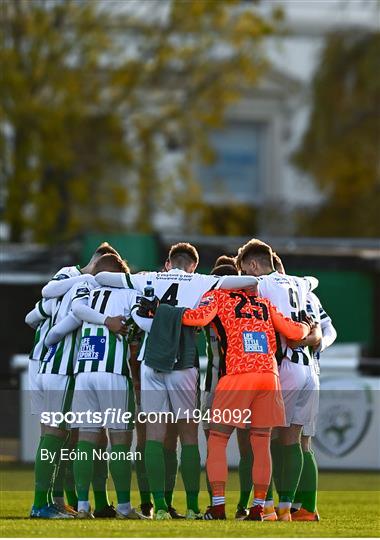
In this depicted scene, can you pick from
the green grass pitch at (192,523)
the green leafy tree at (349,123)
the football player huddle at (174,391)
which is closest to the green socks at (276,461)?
the football player huddle at (174,391)

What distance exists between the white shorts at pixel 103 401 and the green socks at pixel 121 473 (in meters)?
0.14

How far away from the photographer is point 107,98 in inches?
1037

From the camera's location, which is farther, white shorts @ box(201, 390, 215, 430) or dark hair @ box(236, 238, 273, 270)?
dark hair @ box(236, 238, 273, 270)

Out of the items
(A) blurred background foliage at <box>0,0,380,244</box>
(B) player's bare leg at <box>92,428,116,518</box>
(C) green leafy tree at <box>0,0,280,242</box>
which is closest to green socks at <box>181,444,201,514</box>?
(B) player's bare leg at <box>92,428,116,518</box>

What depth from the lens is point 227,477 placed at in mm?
9055

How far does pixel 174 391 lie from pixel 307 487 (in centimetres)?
108

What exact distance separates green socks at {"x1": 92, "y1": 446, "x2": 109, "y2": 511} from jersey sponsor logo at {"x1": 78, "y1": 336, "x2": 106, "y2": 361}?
572mm

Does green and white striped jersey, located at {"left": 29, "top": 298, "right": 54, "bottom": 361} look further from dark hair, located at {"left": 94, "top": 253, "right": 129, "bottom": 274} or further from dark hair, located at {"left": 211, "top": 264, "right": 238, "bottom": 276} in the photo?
dark hair, located at {"left": 211, "top": 264, "right": 238, "bottom": 276}

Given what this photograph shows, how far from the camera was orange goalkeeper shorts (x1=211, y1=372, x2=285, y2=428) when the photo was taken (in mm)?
8953

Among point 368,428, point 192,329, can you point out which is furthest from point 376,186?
point 192,329

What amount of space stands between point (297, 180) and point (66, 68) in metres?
13.4

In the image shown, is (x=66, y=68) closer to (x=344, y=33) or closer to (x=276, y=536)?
(x=344, y=33)

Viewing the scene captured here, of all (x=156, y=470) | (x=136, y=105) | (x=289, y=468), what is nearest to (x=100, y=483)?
(x=156, y=470)

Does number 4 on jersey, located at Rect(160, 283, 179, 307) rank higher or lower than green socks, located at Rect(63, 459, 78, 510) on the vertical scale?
higher
